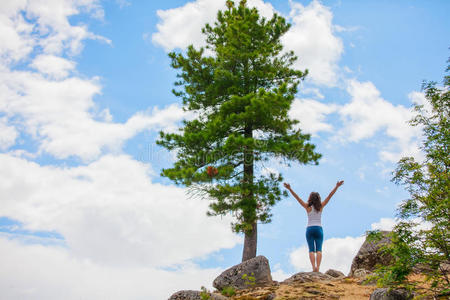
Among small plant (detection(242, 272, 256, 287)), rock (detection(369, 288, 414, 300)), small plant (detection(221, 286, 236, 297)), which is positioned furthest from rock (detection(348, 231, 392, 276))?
small plant (detection(221, 286, 236, 297))

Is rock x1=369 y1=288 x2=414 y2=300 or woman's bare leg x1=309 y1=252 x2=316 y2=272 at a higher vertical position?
woman's bare leg x1=309 y1=252 x2=316 y2=272

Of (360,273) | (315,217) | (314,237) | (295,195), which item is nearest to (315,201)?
(315,217)

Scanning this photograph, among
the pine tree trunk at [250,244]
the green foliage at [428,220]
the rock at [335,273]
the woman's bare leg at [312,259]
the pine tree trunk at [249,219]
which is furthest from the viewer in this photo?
the pine tree trunk at [250,244]

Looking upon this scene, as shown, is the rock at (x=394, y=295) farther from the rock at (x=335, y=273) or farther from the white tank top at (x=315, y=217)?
the rock at (x=335, y=273)

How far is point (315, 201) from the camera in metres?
10.5

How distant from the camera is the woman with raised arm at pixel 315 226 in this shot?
10406mm

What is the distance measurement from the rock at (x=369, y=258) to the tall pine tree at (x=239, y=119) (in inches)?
127

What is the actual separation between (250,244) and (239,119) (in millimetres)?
4523

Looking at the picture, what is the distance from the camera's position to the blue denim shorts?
1038cm

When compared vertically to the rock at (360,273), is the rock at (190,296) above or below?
below

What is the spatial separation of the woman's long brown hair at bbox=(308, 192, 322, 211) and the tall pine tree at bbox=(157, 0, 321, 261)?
7.64 ft

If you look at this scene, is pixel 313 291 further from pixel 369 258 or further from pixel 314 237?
pixel 369 258

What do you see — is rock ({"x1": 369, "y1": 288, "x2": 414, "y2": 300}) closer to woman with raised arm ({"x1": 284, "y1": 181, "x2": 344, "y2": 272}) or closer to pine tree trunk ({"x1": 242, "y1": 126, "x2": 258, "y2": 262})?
woman with raised arm ({"x1": 284, "y1": 181, "x2": 344, "y2": 272})

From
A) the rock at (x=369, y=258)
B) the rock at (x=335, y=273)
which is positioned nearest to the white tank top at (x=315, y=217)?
the rock at (x=369, y=258)
